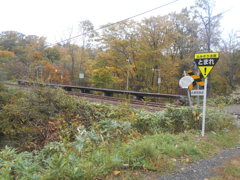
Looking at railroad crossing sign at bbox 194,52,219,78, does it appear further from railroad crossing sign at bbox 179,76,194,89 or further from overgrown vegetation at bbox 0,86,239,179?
overgrown vegetation at bbox 0,86,239,179

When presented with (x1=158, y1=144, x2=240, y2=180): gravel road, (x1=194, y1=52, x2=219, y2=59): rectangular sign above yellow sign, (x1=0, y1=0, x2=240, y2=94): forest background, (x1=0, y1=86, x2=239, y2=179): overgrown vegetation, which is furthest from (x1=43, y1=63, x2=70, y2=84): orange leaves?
(x1=158, y1=144, x2=240, y2=180): gravel road

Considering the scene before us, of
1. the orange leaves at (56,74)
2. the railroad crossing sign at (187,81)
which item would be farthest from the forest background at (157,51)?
the railroad crossing sign at (187,81)

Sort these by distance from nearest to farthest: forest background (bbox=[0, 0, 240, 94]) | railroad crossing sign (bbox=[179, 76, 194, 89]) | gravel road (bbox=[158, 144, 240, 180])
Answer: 1. gravel road (bbox=[158, 144, 240, 180])
2. railroad crossing sign (bbox=[179, 76, 194, 89])
3. forest background (bbox=[0, 0, 240, 94])

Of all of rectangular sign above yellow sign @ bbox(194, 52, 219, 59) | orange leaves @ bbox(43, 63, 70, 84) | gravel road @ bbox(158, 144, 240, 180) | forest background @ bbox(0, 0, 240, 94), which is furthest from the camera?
orange leaves @ bbox(43, 63, 70, 84)

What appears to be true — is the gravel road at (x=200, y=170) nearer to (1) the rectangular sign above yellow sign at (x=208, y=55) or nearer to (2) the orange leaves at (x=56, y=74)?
(1) the rectangular sign above yellow sign at (x=208, y=55)

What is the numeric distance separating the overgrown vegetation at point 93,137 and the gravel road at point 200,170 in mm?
188

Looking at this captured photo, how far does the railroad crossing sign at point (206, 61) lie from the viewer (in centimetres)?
538

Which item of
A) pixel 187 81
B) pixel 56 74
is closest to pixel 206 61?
pixel 187 81

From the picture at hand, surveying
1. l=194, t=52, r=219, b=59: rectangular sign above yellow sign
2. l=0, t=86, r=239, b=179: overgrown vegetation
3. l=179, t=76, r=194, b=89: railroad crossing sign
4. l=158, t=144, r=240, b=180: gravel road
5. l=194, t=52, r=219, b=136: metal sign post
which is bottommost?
l=158, t=144, r=240, b=180: gravel road

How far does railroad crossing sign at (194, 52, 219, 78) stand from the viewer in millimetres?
5375

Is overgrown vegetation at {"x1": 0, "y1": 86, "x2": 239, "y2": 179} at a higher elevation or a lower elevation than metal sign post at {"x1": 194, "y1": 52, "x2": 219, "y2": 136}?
lower

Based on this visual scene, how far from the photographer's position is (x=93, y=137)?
4.80 metres

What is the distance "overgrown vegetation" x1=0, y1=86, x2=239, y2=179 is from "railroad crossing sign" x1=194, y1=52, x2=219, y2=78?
5.05 ft

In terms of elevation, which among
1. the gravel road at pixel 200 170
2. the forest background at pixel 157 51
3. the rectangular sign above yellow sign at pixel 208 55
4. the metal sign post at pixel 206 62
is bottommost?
the gravel road at pixel 200 170
